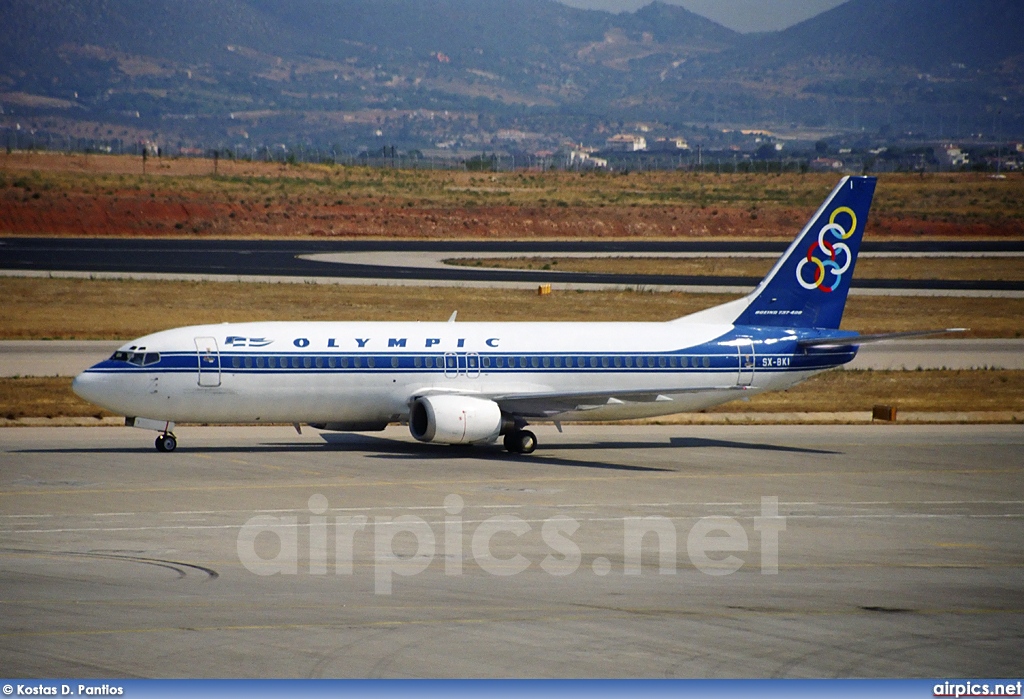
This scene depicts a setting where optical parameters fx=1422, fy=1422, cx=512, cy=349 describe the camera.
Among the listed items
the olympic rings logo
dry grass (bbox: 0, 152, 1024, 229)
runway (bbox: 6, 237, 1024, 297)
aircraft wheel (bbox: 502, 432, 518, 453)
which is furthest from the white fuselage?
dry grass (bbox: 0, 152, 1024, 229)

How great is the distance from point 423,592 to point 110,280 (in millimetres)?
65612

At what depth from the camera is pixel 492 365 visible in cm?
4306

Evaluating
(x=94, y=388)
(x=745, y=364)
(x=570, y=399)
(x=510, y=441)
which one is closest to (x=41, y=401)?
(x=94, y=388)

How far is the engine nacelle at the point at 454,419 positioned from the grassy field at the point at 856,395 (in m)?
13.2

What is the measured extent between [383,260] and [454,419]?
2630 inches

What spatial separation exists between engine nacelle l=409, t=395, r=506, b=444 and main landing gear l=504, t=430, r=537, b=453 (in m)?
1.25

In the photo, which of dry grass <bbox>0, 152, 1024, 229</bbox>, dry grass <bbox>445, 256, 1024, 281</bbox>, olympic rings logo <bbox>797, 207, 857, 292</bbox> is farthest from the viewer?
dry grass <bbox>0, 152, 1024, 229</bbox>

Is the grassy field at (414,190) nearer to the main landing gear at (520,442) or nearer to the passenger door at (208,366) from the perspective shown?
the passenger door at (208,366)

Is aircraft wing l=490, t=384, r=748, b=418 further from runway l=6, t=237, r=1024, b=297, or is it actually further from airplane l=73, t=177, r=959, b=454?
runway l=6, t=237, r=1024, b=297

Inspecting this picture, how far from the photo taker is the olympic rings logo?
46812 mm

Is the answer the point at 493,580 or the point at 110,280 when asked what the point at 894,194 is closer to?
the point at 110,280

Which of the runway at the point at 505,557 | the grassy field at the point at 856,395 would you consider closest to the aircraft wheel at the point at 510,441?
the runway at the point at 505,557

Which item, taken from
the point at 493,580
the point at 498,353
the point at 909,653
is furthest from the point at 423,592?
the point at 498,353

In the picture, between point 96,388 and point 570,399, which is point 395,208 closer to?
point 570,399
